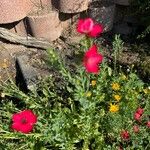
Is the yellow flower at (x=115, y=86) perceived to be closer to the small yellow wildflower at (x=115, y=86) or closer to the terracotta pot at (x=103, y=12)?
the small yellow wildflower at (x=115, y=86)

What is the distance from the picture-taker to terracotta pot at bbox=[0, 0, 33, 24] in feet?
11.1

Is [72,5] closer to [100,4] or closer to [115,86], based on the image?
[100,4]

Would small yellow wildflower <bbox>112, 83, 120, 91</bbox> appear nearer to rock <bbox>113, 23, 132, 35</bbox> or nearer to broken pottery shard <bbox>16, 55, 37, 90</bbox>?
broken pottery shard <bbox>16, 55, 37, 90</bbox>

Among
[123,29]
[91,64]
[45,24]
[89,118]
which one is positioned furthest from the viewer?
[123,29]

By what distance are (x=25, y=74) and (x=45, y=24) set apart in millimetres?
551

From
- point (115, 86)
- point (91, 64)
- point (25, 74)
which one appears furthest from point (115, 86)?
point (25, 74)

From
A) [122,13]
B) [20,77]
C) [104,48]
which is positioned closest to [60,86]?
[20,77]

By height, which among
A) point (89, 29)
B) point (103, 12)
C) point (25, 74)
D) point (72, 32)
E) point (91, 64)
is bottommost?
point (25, 74)

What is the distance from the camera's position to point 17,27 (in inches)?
143

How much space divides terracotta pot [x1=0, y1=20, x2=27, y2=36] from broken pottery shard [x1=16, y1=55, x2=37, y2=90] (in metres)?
0.27

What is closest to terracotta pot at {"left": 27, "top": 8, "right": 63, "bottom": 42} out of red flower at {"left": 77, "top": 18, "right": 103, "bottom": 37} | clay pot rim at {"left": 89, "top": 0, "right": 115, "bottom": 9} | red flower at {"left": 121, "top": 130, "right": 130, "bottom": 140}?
clay pot rim at {"left": 89, "top": 0, "right": 115, "bottom": 9}

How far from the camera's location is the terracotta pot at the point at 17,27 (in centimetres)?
360

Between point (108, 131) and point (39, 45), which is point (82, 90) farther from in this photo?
point (39, 45)

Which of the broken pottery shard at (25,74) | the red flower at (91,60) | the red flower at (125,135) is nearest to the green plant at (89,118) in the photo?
the red flower at (125,135)
